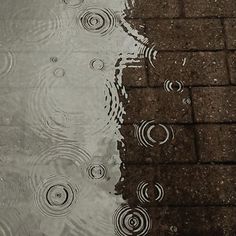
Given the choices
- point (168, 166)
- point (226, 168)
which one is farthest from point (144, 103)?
point (226, 168)

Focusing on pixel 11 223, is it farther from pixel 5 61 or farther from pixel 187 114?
pixel 187 114

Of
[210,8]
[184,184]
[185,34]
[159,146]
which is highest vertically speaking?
[210,8]

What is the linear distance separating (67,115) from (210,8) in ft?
2.53

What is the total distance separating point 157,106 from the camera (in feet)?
4.86

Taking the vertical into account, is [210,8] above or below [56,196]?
above

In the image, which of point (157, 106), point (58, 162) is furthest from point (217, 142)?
point (58, 162)

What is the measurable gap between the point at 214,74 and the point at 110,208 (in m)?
0.67

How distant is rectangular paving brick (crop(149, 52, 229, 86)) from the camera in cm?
153

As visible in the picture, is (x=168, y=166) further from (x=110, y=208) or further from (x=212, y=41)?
(x=212, y=41)

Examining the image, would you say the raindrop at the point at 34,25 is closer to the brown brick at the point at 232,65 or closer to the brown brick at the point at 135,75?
the brown brick at the point at 135,75

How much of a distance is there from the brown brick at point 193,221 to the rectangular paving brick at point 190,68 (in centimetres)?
49

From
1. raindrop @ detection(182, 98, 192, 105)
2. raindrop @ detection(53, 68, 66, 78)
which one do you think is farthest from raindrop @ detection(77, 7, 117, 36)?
raindrop @ detection(182, 98, 192, 105)

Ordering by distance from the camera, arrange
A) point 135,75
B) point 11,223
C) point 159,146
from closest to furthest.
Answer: point 11,223 → point 159,146 → point 135,75

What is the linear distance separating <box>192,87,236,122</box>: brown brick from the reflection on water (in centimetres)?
13
